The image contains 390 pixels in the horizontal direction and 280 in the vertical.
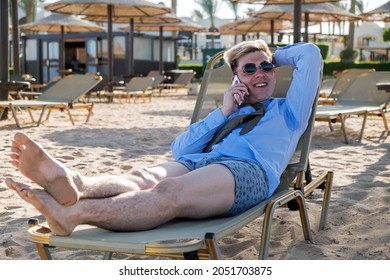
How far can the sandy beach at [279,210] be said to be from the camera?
2859 millimetres

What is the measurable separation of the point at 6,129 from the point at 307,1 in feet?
21.1

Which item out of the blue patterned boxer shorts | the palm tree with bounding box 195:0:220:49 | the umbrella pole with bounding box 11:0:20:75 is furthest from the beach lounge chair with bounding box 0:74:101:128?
the palm tree with bounding box 195:0:220:49

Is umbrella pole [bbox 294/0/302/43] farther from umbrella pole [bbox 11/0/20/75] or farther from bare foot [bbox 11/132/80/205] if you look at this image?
bare foot [bbox 11/132/80/205]

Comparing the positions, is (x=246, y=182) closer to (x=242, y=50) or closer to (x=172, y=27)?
(x=242, y=50)

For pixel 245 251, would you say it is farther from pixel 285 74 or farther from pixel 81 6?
pixel 81 6

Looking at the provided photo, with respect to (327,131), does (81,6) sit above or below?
above

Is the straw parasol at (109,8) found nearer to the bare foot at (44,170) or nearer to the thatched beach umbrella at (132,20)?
the thatched beach umbrella at (132,20)

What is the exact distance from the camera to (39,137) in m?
6.93

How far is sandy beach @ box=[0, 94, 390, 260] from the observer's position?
2859mm

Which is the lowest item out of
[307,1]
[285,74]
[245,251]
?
[245,251]

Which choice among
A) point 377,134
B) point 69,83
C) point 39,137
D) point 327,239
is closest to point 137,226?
point 327,239

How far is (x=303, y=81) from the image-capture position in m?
2.91

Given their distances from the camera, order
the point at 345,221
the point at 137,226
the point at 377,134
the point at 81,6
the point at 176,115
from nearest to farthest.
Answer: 1. the point at 137,226
2. the point at 345,221
3. the point at 377,134
4. the point at 176,115
5. the point at 81,6

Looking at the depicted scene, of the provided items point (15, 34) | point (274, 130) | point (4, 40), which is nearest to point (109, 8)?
point (15, 34)
